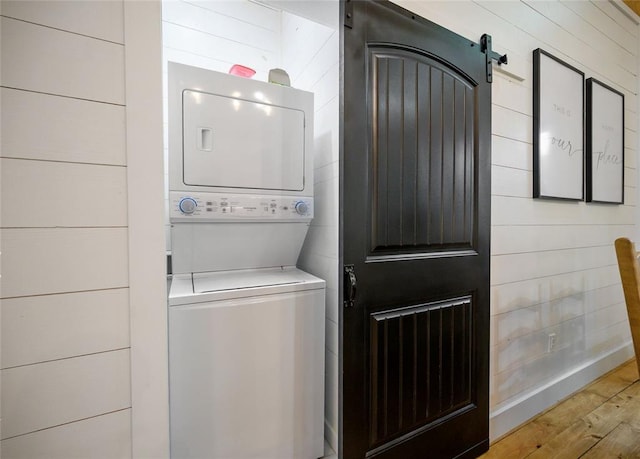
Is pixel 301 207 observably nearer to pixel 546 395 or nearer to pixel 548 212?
pixel 548 212

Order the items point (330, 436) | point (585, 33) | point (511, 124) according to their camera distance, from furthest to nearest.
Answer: point (585, 33) < point (511, 124) < point (330, 436)

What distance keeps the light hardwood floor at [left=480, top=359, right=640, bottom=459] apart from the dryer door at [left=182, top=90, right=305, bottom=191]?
5.89ft

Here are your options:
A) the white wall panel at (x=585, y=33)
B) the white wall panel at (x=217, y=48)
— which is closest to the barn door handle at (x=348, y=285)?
the white wall panel at (x=217, y=48)

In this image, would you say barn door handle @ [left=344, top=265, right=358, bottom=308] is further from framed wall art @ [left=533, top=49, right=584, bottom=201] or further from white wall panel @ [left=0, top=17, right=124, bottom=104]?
framed wall art @ [left=533, top=49, right=584, bottom=201]

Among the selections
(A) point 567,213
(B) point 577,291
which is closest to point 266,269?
(A) point 567,213

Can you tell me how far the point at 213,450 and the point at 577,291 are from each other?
244cm

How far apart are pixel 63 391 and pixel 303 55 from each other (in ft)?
5.88

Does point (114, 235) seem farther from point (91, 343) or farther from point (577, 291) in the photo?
point (577, 291)

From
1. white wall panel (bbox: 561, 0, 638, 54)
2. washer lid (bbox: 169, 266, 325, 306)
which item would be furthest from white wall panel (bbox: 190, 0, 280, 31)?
white wall panel (bbox: 561, 0, 638, 54)

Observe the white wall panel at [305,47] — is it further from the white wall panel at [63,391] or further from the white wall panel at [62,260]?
the white wall panel at [63,391]

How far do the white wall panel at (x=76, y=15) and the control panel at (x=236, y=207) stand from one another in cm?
53

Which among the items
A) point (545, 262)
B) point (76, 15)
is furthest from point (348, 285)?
point (545, 262)

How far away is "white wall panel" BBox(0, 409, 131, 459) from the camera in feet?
2.35

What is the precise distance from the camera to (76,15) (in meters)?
0.74
